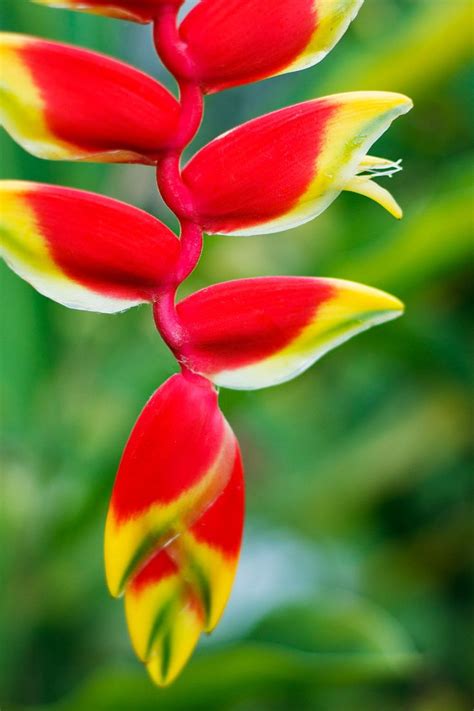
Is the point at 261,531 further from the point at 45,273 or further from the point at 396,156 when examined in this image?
the point at 45,273

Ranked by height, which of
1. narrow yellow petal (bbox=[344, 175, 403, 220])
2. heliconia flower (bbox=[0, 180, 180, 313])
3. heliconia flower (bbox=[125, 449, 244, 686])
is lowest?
heliconia flower (bbox=[125, 449, 244, 686])

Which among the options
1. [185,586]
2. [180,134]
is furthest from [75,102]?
[185,586]

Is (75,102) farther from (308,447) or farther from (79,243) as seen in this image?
(308,447)

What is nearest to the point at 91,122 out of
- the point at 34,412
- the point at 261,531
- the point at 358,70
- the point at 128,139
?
the point at 128,139

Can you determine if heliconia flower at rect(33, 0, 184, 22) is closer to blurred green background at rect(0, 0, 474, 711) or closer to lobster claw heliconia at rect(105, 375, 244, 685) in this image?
lobster claw heliconia at rect(105, 375, 244, 685)

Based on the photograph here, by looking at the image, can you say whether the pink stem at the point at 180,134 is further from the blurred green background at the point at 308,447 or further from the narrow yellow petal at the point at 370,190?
the blurred green background at the point at 308,447

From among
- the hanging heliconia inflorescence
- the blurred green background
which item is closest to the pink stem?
the hanging heliconia inflorescence
